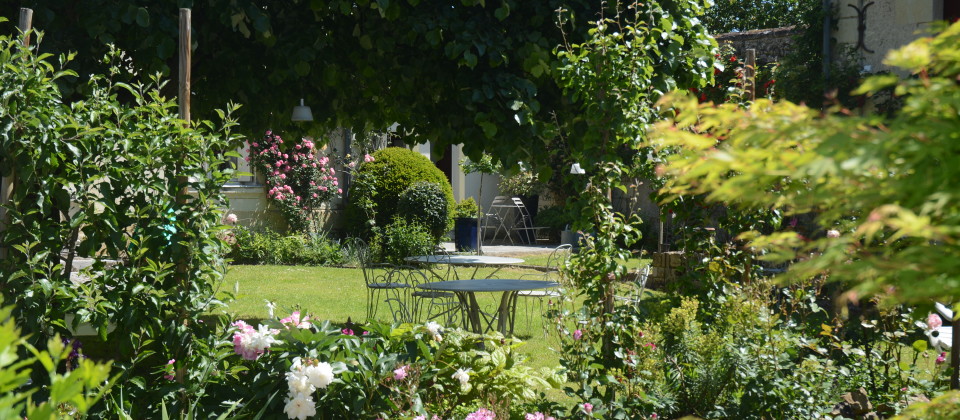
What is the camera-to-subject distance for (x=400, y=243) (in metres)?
11.2

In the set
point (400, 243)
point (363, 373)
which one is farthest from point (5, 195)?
point (400, 243)

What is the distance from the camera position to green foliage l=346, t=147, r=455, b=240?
42.7 ft

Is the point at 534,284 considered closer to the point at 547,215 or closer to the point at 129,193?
the point at 129,193

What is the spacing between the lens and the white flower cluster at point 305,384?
281 cm

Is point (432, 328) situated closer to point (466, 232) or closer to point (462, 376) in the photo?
point (462, 376)

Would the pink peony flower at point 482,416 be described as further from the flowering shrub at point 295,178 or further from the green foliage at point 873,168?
the flowering shrub at point 295,178

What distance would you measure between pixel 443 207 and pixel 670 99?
11.6 m

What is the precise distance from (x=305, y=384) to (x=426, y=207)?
31.7 feet

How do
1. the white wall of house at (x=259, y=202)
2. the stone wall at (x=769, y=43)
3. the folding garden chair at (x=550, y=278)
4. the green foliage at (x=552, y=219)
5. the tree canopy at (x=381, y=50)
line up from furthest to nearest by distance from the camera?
the green foliage at (x=552, y=219) → the white wall of house at (x=259, y=202) → the stone wall at (x=769, y=43) → the tree canopy at (x=381, y=50) → the folding garden chair at (x=550, y=278)

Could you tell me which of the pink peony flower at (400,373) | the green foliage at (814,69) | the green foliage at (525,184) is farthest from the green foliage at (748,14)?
the pink peony flower at (400,373)

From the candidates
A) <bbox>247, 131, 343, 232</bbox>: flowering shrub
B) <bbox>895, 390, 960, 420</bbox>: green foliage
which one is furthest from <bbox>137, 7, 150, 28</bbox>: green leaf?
<bbox>247, 131, 343, 232</bbox>: flowering shrub

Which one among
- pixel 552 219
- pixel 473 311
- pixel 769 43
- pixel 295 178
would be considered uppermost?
pixel 769 43

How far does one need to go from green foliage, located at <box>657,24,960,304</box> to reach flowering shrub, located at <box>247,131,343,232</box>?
464 inches

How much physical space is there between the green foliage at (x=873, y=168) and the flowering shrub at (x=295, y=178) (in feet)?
38.6
